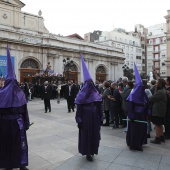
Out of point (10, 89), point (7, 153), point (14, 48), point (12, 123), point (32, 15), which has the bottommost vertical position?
point (7, 153)

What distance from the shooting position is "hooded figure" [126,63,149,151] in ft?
18.3

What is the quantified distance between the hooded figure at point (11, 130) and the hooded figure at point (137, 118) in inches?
108

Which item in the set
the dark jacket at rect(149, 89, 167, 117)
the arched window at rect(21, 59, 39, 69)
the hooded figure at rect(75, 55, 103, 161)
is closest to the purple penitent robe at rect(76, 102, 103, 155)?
the hooded figure at rect(75, 55, 103, 161)

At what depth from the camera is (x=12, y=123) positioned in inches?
163

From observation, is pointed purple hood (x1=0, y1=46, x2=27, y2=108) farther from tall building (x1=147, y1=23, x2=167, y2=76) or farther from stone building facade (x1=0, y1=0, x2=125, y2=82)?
tall building (x1=147, y1=23, x2=167, y2=76)

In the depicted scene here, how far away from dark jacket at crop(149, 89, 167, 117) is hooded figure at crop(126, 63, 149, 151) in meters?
0.44

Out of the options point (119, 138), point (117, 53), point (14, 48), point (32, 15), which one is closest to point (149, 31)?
point (117, 53)

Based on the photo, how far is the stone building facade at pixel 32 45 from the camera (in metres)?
27.3

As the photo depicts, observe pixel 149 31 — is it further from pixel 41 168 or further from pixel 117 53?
pixel 41 168

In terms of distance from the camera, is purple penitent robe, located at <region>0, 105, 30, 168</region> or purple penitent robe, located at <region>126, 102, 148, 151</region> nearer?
purple penitent robe, located at <region>0, 105, 30, 168</region>

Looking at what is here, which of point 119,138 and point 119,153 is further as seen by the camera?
point 119,138

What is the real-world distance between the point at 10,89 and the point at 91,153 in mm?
2212

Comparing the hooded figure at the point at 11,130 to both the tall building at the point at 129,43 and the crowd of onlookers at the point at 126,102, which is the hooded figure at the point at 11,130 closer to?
the crowd of onlookers at the point at 126,102

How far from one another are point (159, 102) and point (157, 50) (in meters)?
65.7
